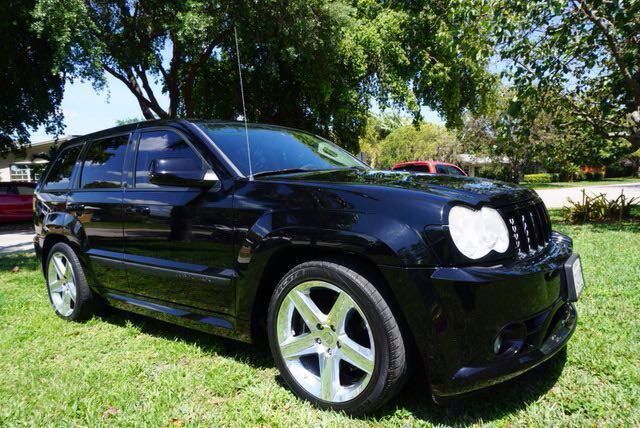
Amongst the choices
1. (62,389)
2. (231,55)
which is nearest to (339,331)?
(62,389)

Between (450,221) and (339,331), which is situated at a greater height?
(450,221)

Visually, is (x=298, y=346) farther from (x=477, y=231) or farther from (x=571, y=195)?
(x=571, y=195)

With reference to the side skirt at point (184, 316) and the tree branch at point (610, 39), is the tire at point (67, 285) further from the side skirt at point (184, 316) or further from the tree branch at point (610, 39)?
the tree branch at point (610, 39)

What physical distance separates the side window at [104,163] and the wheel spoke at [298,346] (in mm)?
1991

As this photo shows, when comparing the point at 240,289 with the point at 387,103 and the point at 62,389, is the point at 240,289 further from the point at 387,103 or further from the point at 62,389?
the point at 387,103

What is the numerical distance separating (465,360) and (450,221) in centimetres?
63

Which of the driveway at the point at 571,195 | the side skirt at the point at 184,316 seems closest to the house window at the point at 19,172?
the driveway at the point at 571,195

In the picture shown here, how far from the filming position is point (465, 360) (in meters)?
2.22

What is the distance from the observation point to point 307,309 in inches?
102

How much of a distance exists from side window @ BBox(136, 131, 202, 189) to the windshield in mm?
199

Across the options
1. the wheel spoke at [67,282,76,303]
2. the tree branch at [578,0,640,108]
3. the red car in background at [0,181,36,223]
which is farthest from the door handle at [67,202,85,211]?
the red car in background at [0,181,36,223]

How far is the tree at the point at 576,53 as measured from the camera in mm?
8570

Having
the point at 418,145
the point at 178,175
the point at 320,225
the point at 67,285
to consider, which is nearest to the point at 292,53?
the point at 67,285

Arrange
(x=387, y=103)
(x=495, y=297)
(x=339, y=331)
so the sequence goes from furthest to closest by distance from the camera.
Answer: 1. (x=387, y=103)
2. (x=339, y=331)
3. (x=495, y=297)
